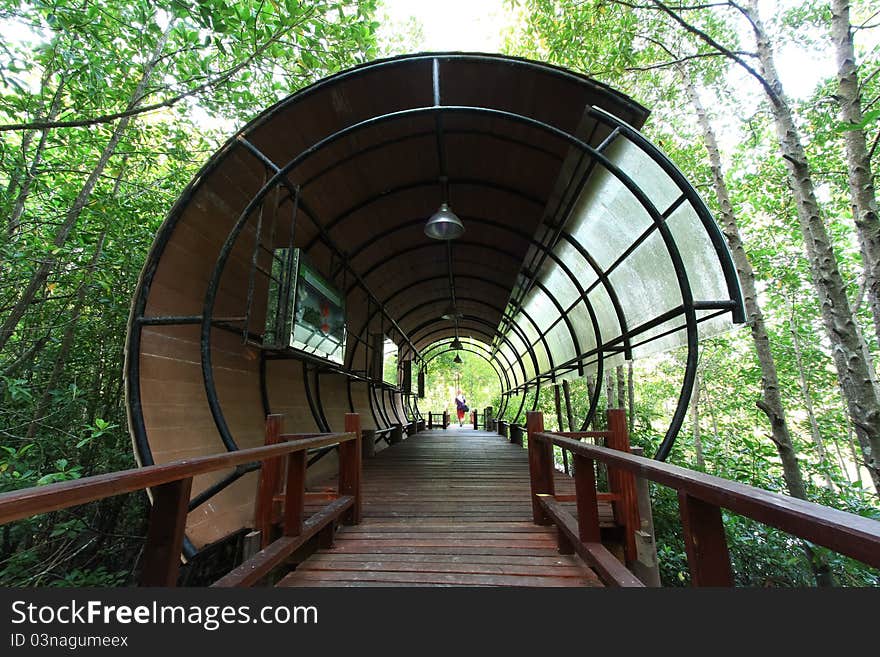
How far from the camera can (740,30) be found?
6617 mm

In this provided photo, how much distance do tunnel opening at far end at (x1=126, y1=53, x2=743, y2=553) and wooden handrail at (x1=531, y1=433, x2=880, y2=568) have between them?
5.87 ft

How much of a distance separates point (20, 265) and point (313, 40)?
380cm

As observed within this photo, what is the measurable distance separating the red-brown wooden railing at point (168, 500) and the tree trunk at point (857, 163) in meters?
4.75

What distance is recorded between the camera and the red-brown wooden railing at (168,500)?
887 mm

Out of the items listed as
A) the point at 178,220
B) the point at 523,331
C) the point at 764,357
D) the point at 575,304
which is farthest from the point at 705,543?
the point at 523,331

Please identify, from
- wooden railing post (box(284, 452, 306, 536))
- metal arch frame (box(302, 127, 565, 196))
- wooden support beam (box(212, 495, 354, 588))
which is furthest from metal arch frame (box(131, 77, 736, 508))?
wooden support beam (box(212, 495, 354, 588))

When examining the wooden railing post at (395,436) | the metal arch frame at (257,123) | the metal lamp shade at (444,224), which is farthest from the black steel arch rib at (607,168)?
the wooden railing post at (395,436)

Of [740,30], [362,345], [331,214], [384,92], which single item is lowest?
[362,345]

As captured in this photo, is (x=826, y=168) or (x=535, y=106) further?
(x=826, y=168)

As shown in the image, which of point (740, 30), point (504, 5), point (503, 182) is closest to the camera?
point (503, 182)

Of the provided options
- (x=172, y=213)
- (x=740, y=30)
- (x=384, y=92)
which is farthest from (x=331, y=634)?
(x=740, y=30)

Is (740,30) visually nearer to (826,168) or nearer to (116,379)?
(826,168)

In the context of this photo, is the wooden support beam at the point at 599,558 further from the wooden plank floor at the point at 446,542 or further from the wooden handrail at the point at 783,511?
the wooden handrail at the point at 783,511

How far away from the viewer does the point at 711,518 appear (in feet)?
3.90
